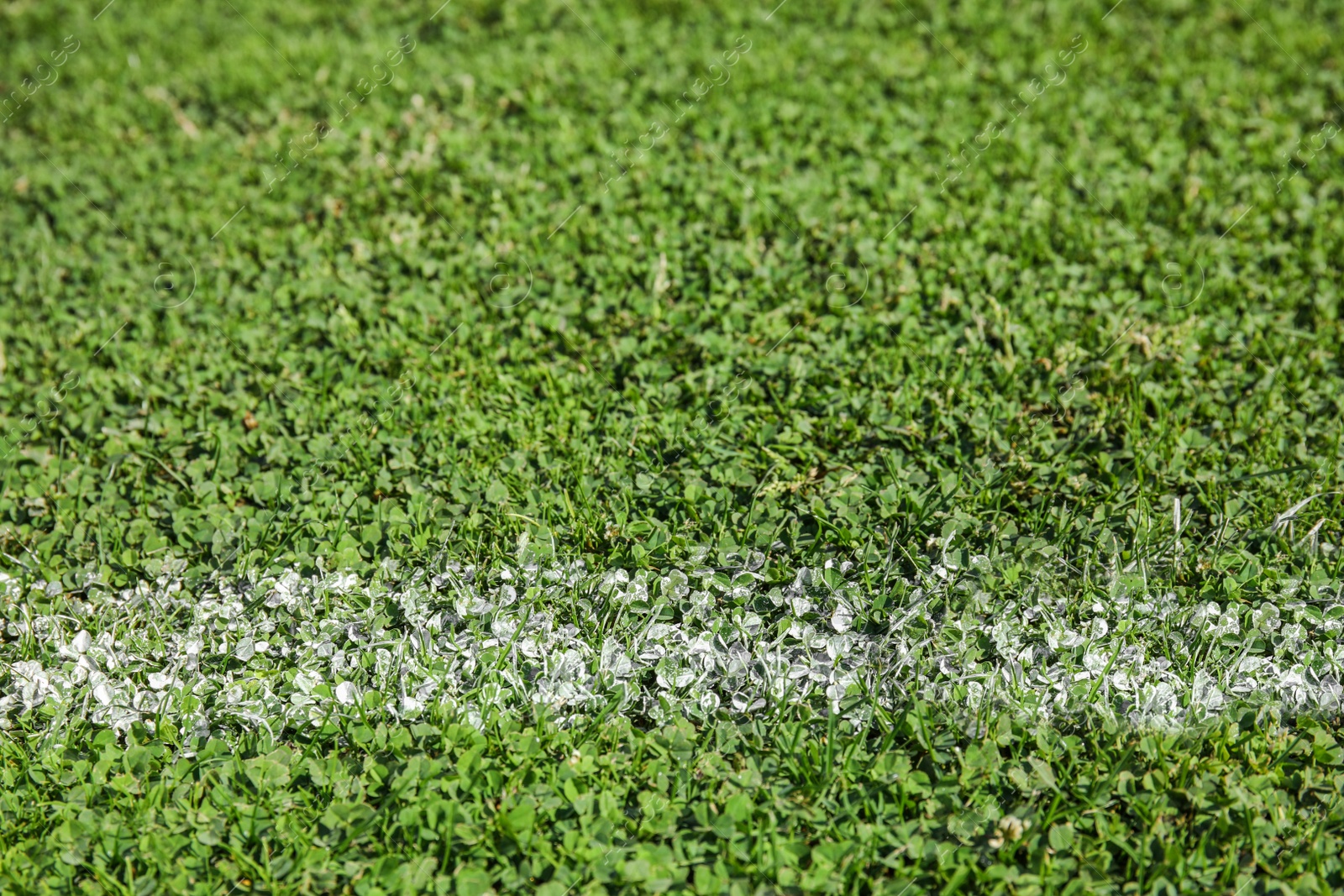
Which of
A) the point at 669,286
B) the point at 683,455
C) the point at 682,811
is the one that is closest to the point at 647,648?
the point at 682,811

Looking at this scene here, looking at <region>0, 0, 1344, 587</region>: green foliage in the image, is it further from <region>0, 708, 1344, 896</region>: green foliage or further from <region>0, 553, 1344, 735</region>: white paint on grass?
<region>0, 708, 1344, 896</region>: green foliage

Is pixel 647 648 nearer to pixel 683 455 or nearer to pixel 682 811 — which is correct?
pixel 682 811

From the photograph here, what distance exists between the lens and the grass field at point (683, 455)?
262cm

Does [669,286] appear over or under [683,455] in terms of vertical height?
over

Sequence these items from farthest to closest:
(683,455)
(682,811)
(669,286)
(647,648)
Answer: (669,286), (683,455), (647,648), (682,811)

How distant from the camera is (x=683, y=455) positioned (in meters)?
3.57

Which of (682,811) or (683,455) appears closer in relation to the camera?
(682,811)

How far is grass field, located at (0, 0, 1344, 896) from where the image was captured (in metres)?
2.62

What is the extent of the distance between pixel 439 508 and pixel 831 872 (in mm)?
1648

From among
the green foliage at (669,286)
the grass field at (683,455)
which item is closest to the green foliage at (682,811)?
the grass field at (683,455)

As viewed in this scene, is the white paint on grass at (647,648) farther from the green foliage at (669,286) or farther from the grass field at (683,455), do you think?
the green foliage at (669,286)

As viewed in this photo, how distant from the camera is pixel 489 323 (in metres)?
4.09

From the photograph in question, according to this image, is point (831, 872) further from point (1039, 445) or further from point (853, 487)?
point (1039, 445)

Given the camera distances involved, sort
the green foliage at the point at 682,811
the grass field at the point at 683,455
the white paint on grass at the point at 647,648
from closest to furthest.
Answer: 1. the green foliage at the point at 682,811
2. the grass field at the point at 683,455
3. the white paint on grass at the point at 647,648
